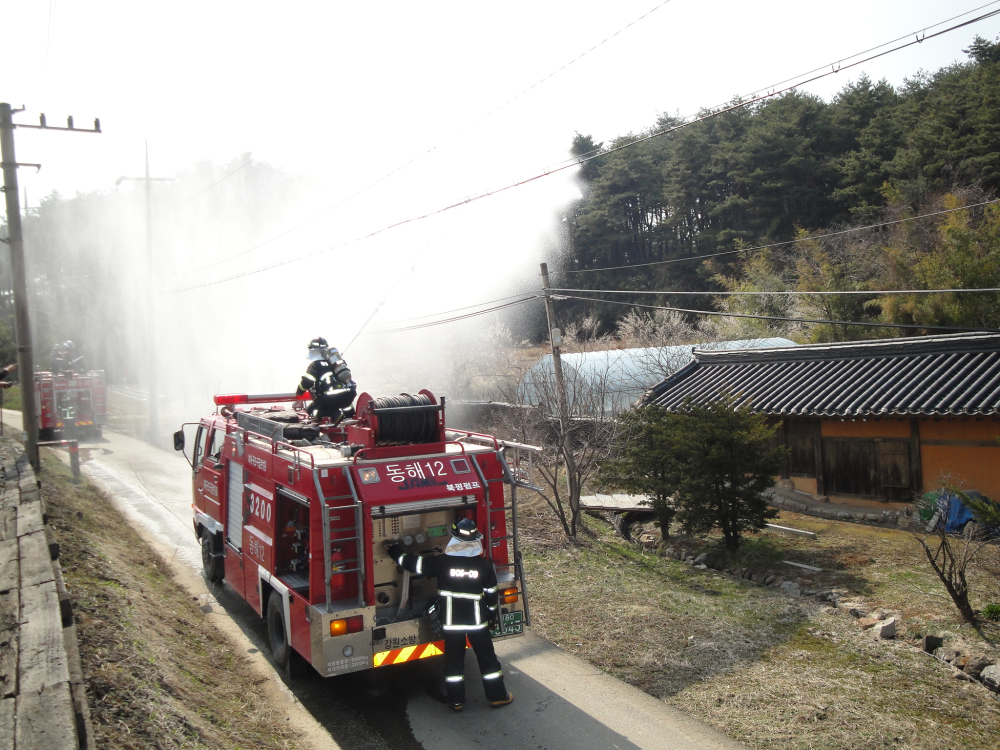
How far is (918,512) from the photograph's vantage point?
15.3 meters

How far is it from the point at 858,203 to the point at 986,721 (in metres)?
38.8

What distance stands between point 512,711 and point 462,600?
1.19m

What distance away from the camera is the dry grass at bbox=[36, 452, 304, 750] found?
5086 millimetres

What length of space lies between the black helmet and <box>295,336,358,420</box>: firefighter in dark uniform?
320 centimetres

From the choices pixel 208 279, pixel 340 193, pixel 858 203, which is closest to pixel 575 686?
pixel 340 193

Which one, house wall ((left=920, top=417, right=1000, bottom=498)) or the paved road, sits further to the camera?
house wall ((left=920, top=417, right=1000, bottom=498))

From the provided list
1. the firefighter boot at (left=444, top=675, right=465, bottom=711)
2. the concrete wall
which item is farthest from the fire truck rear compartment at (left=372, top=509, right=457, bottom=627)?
the concrete wall

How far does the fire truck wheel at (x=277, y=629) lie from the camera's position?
742 centimetres

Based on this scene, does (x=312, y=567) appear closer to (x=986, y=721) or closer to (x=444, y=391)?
(x=986, y=721)

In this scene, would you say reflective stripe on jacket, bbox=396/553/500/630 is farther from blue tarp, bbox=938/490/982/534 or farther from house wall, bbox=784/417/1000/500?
house wall, bbox=784/417/1000/500

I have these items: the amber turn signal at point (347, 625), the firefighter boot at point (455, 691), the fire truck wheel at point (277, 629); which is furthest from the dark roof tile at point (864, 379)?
the amber turn signal at point (347, 625)

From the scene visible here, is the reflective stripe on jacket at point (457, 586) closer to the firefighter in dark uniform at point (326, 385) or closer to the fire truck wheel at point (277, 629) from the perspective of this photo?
the fire truck wheel at point (277, 629)

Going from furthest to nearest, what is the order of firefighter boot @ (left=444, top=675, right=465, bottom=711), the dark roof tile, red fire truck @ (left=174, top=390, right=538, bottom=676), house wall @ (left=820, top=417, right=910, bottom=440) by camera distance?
house wall @ (left=820, top=417, right=910, bottom=440)
the dark roof tile
firefighter boot @ (left=444, top=675, right=465, bottom=711)
red fire truck @ (left=174, top=390, right=538, bottom=676)

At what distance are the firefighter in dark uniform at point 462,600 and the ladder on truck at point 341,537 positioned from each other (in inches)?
14.2
